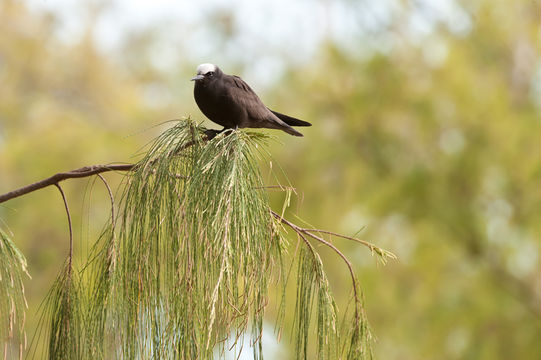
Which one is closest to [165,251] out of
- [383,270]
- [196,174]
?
[196,174]

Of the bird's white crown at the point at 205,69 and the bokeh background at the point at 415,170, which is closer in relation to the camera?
the bird's white crown at the point at 205,69

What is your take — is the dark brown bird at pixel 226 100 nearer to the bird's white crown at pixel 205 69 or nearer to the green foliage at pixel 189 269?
the bird's white crown at pixel 205 69

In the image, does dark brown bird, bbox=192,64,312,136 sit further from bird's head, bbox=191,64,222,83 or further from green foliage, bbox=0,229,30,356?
green foliage, bbox=0,229,30,356

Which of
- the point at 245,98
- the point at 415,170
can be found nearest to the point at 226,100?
the point at 245,98

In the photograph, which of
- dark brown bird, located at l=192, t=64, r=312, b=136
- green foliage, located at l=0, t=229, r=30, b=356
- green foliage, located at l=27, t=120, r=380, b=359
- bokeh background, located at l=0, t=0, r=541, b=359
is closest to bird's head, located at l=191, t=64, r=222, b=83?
dark brown bird, located at l=192, t=64, r=312, b=136

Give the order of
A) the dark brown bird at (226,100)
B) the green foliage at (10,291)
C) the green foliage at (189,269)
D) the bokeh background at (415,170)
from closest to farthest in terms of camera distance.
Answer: the green foliage at (189,269)
the green foliage at (10,291)
the dark brown bird at (226,100)
the bokeh background at (415,170)

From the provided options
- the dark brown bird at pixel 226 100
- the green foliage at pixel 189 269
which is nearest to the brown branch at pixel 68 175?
the green foliage at pixel 189 269

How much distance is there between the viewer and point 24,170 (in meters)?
7.32

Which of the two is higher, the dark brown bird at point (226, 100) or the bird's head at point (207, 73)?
the bird's head at point (207, 73)

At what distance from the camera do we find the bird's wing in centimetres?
215

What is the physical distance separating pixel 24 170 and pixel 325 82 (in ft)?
10.2

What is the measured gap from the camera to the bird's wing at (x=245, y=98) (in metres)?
2.15

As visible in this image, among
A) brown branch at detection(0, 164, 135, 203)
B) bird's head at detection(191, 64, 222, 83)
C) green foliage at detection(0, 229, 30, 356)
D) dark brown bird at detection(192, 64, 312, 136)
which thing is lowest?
green foliage at detection(0, 229, 30, 356)

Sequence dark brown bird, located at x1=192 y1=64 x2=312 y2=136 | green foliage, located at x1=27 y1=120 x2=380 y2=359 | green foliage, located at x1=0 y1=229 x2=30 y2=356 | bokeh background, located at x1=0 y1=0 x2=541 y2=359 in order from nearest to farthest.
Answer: green foliage, located at x1=27 y1=120 x2=380 y2=359, green foliage, located at x1=0 y1=229 x2=30 y2=356, dark brown bird, located at x1=192 y1=64 x2=312 y2=136, bokeh background, located at x1=0 y1=0 x2=541 y2=359
